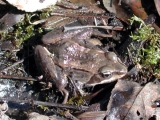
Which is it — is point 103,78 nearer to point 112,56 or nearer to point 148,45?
point 112,56

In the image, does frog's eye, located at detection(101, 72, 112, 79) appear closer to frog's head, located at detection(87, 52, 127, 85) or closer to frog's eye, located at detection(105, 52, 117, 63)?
frog's head, located at detection(87, 52, 127, 85)

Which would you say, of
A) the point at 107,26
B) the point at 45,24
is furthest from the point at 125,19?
the point at 45,24

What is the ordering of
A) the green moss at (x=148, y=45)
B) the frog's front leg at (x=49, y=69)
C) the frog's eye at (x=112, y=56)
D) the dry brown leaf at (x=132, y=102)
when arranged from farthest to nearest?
the green moss at (x=148, y=45) < the frog's eye at (x=112, y=56) < the frog's front leg at (x=49, y=69) < the dry brown leaf at (x=132, y=102)

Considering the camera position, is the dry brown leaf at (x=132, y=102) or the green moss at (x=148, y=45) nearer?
the dry brown leaf at (x=132, y=102)

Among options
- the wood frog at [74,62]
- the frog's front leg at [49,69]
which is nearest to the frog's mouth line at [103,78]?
the wood frog at [74,62]

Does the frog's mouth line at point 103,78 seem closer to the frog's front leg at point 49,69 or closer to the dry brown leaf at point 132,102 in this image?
the dry brown leaf at point 132,102

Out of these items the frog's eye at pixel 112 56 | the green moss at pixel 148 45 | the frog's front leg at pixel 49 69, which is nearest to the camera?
the frog's front leg at pixel 49 69

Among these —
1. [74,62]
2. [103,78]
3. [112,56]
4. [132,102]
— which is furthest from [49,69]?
[132,102]
